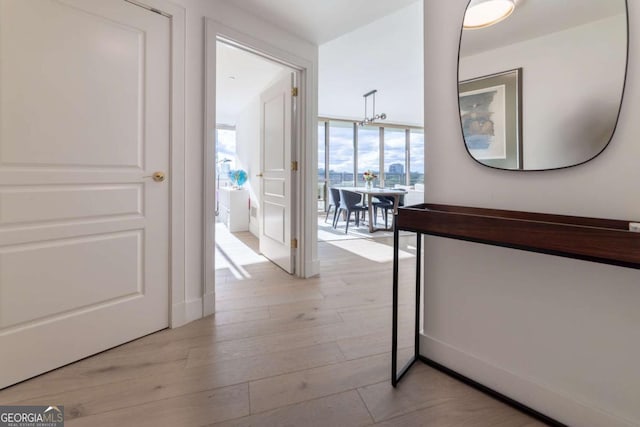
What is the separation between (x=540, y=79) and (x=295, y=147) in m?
1.99

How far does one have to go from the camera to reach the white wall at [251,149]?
15.8ft

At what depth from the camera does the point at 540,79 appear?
1.13m

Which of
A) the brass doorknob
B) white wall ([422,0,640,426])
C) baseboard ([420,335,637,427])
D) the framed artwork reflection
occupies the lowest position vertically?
baseboard ([420,335,637,427])

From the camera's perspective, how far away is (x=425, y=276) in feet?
5.02

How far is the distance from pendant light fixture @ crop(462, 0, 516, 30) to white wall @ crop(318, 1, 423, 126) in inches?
59.7

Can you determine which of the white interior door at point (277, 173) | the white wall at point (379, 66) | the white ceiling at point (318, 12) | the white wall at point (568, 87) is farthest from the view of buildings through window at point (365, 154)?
the white wall at point (568, 87)

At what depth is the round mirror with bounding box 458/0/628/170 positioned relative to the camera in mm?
979

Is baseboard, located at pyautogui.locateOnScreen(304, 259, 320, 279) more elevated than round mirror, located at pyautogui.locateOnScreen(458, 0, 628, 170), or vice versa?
round mirror, located at pyautogui.locateOnScreen(458, 0, 628, 170)

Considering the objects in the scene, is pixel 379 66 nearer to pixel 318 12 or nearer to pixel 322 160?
pixel 318 12

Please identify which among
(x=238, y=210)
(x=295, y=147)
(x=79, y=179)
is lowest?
(x=238, y=210)

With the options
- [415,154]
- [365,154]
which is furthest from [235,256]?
[415,154]

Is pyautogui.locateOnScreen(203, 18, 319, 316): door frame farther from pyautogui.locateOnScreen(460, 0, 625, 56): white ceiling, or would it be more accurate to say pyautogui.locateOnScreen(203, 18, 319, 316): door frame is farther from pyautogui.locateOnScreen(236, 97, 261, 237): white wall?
pyautogui.locateOnScreen(236, 97, 261, 237): white wall

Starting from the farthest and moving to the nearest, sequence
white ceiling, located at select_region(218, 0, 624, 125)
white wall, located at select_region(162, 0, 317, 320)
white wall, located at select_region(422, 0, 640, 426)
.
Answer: white wall, located at select_region(162, 0, 317, 320) < white ceiling, located at select_region(218, 0, 624, 125) < white wall, located at select_region(422, 0, 640, 426)

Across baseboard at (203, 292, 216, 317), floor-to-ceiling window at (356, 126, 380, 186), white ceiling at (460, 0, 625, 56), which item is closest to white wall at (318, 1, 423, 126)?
floor-to-ceiling window at (356, 126, 380, 186)
